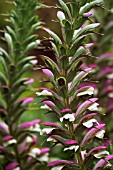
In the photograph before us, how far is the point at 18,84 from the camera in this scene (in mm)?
1449

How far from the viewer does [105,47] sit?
1868mm

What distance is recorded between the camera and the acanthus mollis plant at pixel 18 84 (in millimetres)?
1425

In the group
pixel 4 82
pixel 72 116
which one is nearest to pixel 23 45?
pixel 4 82

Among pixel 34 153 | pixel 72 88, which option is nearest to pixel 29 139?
pixel 34 153

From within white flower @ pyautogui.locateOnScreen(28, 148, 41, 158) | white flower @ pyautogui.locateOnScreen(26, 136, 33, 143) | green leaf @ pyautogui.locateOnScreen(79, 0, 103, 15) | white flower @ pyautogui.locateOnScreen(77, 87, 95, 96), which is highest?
green leaf @ pyautogui.locateOnScreen(79, 0, 103, 15)

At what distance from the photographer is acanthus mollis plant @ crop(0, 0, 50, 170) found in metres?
1.42

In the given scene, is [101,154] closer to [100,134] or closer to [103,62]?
[100,134]

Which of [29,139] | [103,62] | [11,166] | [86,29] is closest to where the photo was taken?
[86,29]

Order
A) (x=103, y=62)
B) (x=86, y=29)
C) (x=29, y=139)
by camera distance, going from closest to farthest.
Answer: (x=86, y=29), (x=29, y=139), (x=103, y=62)

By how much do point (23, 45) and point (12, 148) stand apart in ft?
1.14

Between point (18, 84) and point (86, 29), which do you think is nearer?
point (86, 29)

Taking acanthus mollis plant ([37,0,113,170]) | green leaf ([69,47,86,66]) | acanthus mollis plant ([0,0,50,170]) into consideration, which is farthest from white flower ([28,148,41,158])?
green leaf ([69,47,86,66])

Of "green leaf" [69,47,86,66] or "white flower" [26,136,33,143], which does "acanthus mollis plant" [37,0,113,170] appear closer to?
"green leaf" [69,47,86,66]

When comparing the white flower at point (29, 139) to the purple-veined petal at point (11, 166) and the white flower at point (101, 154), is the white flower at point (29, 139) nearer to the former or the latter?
the purple-veined petal at point (11, 166)
